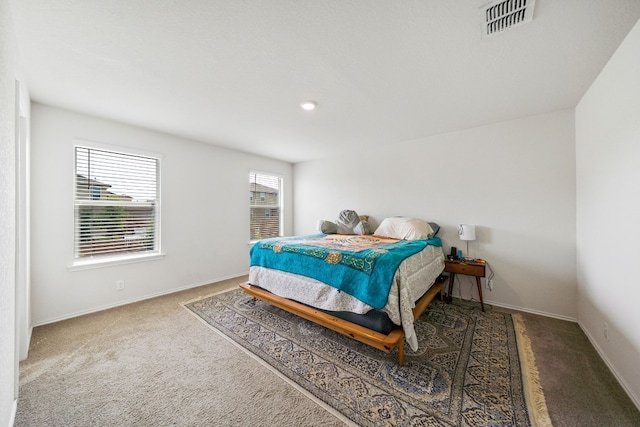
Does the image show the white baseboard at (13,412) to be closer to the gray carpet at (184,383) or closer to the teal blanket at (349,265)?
the gray carpet at (184,383)

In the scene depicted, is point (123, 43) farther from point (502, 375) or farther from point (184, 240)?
point (502, 375)

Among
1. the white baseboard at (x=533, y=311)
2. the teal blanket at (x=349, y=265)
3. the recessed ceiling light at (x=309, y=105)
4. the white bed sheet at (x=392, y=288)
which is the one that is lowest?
the white baseboard at (x=533, y=311)

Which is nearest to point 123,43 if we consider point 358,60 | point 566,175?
point 358,60

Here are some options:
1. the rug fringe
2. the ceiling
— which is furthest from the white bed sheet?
the ceiling

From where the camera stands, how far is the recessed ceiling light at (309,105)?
244 cm

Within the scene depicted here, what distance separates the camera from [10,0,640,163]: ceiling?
4.44ft

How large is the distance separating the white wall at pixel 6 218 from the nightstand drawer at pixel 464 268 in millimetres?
3692

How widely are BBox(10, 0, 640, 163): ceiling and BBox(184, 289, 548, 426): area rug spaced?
7.69 ft

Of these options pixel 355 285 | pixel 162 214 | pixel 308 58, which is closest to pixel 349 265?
pixel 355 285

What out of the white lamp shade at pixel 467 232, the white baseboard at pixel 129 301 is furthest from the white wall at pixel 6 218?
the white lamp shade at pixel 467 232

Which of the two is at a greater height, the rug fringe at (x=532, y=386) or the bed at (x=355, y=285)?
the bed at (x=355, y=285)

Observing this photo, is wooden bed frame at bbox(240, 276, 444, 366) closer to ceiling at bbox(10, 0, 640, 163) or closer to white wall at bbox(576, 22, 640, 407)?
white wall at bbox(576, 22, 640, 407)

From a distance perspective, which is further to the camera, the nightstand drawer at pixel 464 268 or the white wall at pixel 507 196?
the nightstand drawer at pixel 464 268

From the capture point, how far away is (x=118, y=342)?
7.09ft
